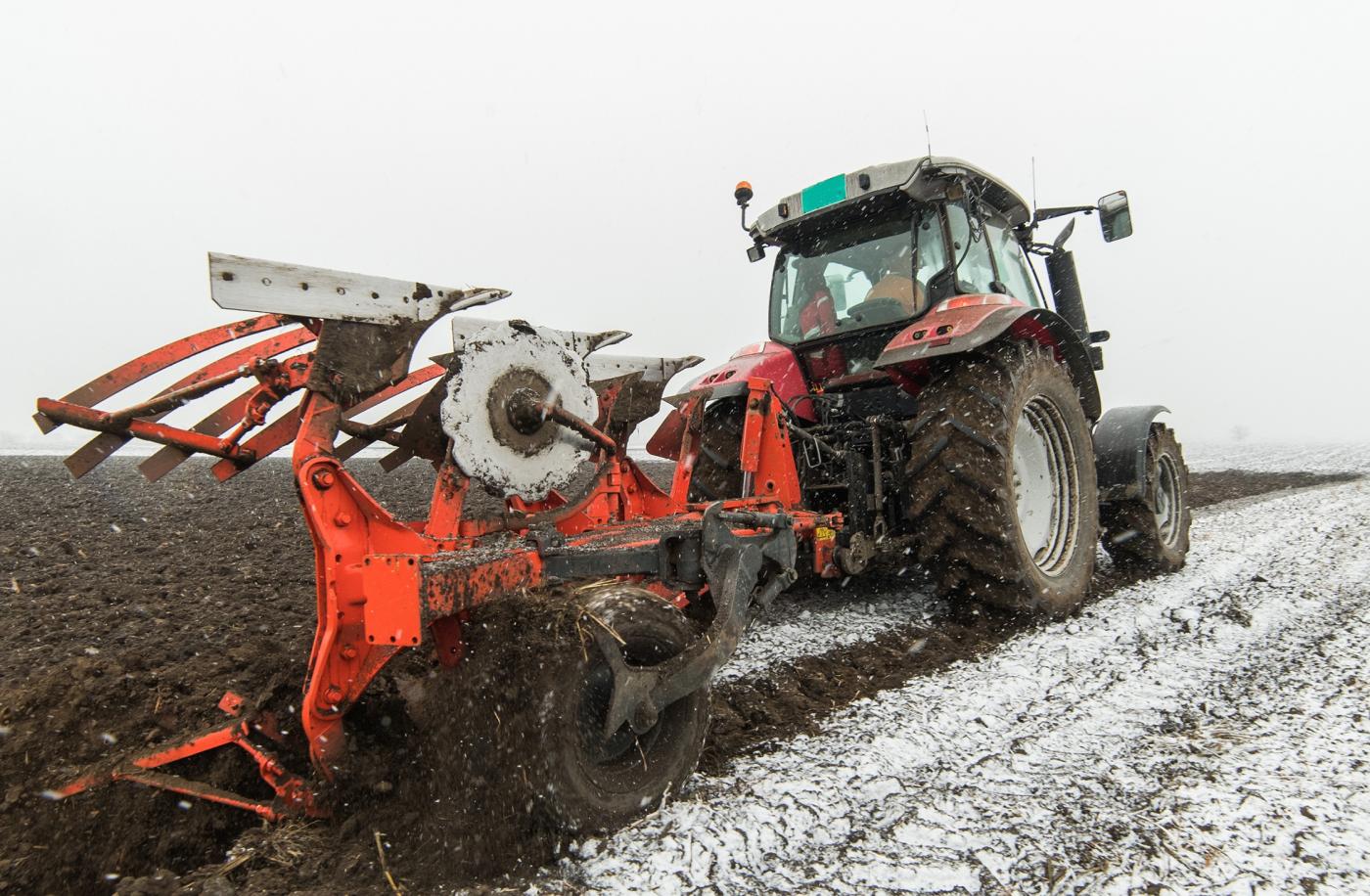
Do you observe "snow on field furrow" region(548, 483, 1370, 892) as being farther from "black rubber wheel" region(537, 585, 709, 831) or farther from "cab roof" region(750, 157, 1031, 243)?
"cab roof" region(750, 157, 1031, 243)

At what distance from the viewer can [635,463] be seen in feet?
9.95

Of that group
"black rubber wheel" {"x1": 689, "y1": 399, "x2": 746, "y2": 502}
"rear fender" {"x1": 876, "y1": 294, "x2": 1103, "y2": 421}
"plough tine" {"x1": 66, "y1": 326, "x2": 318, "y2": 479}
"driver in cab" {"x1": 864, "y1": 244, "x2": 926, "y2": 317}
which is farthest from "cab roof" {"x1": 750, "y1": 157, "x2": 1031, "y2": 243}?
"plough tine" {"x1": 66, "y1": 326, "x2": 318, "y2": 479}

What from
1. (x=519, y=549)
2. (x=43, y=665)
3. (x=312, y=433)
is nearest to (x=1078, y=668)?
(x=519, y=549)

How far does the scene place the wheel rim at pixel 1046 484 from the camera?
3844 mm

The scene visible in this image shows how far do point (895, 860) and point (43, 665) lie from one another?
3230 mm

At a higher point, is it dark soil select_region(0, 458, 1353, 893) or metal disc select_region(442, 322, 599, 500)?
metal disc select_region(442, 322, 599, 500)

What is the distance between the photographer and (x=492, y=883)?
1.70 m

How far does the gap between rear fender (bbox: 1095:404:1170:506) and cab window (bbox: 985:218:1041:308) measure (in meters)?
0.90

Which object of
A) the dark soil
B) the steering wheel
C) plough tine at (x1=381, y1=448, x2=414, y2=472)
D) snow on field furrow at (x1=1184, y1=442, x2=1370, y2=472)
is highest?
the steering wheel

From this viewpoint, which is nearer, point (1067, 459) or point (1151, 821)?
point (1151, 821)

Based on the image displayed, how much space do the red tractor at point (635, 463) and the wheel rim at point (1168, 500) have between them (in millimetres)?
409

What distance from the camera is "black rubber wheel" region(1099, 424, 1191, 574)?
15.2 feet

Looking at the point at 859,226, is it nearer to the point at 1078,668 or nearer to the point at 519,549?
the point at 1078,668

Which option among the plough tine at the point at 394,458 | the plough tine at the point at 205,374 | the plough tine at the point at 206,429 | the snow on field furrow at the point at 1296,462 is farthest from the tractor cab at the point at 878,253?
the snow on field furrow at the point at 1296,462
